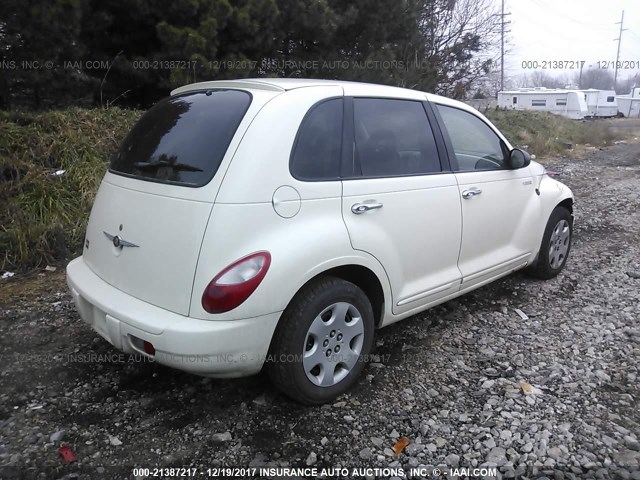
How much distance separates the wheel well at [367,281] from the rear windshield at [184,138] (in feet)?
2.86

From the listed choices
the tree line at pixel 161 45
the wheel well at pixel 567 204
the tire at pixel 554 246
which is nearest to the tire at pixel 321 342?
the tire at pixel 554 246

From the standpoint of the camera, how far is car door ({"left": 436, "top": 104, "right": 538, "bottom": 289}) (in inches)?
136

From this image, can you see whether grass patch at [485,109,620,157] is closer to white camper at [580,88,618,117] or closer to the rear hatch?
the rear hatch

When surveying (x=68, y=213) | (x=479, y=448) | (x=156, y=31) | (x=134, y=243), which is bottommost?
(x=479, y=448)

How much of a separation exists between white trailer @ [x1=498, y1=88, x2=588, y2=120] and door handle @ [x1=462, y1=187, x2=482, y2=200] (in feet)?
104

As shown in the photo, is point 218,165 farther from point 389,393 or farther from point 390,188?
point 389,393

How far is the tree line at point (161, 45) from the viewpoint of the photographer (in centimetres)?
649

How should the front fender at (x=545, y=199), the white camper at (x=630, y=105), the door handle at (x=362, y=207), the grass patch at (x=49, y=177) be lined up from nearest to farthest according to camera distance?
the door handle at (x=362, y=207), the front fender at (x=545, y=199), the grass patch at (x=49, y=177), the white camper at (x=630, y=105)

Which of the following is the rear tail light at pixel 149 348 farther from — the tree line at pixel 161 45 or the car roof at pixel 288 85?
the tree line at pixel 161 45

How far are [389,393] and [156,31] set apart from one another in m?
6.62

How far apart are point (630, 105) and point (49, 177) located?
53013 millimetres

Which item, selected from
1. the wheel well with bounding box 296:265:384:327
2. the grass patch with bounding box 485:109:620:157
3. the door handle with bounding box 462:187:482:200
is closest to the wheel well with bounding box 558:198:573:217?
the door handle with bounding box 462:187:482:200

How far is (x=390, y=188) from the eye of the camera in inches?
114

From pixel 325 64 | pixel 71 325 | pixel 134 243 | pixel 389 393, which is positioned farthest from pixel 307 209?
pixel 325 64
